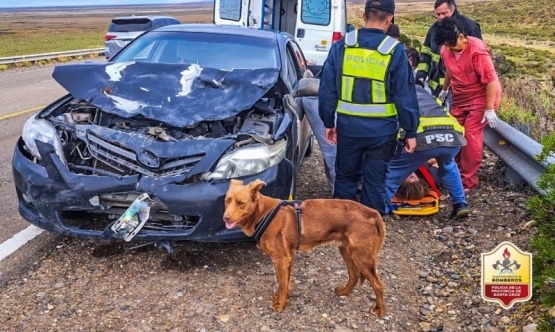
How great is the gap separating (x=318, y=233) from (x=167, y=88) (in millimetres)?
2048

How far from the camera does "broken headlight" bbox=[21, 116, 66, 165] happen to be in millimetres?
4082

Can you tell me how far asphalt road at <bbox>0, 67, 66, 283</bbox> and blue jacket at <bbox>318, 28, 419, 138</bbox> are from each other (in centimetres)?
247

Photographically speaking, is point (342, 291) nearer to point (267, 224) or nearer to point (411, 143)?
point (267, 224)

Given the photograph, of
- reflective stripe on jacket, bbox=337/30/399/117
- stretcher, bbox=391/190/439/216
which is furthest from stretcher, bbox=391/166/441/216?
reflective stripe on jacket, bbox=337/30/399/117

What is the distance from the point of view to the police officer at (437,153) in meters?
4.90

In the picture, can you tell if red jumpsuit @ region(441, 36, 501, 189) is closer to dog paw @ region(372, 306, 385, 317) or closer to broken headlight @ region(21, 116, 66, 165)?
dog paw @ region(372, 306, 385, 317)

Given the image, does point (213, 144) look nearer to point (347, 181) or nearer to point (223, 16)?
point (347, 181)

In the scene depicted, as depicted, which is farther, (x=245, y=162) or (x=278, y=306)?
(x=245, y=162)

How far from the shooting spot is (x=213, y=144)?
391cm

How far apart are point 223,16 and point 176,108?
8419mm

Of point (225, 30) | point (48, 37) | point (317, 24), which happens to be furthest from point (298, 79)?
point (48, 37)

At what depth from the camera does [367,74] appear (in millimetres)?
4098

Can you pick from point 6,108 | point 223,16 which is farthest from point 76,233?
point 223,16

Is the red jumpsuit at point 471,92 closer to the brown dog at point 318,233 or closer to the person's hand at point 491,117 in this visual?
the person's hand at point 491,117
